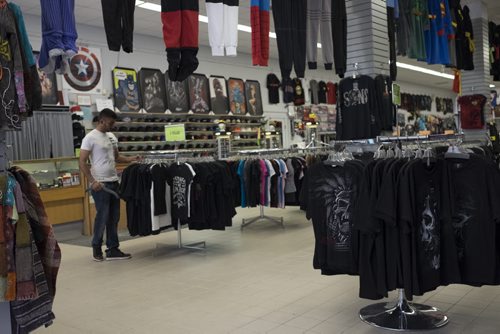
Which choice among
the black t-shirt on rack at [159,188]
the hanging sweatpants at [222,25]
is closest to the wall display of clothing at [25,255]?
the hanging sweatpants at [222,25]

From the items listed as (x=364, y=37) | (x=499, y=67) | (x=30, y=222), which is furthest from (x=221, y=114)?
(x=30, y=222)

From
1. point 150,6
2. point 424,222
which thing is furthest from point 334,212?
point 150,6

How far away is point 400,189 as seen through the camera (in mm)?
3002

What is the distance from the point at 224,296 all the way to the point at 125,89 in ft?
24.5

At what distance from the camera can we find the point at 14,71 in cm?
249

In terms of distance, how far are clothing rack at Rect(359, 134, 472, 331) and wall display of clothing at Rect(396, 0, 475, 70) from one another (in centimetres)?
289

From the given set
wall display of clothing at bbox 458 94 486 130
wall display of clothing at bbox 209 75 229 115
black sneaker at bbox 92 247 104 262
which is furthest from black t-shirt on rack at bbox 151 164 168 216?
wall display of clothing at bbox 209 75 229 115

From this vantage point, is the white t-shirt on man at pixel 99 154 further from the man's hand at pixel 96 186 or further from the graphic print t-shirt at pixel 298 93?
the graphic print t-shirt at pixel 298 93

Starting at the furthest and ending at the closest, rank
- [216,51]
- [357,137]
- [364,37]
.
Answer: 1. [364,37]
2. [357,137]
3. [216,51]

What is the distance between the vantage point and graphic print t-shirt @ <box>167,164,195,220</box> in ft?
19.1

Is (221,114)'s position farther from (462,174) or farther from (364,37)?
(462,174)

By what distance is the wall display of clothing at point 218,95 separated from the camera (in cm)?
1253

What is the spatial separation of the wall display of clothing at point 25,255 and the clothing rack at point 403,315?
2.20m

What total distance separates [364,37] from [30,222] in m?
4.07
